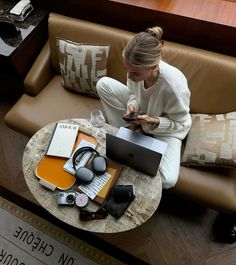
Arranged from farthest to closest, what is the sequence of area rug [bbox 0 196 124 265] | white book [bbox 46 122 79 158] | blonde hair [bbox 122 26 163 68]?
area rug [bbox 0 196 124 265]
white book [bbox 46 122 79 158]
blonde hair [bbox 122 26 163 68]

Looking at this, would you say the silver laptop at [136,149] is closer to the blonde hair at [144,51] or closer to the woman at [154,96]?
the woman at [154,96]

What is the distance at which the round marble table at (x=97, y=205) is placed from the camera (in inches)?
53.5

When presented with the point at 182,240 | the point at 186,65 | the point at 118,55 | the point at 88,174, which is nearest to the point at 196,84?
the point at 186,65

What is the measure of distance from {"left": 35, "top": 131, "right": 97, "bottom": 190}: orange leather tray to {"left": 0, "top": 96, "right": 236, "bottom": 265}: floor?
0.54 metres

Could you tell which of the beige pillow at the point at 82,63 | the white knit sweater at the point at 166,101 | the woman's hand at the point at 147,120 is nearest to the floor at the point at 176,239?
the white knit sweater at the point at 166,101

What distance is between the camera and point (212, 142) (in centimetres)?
162

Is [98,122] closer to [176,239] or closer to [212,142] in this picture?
[212,142]

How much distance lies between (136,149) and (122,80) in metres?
0.72

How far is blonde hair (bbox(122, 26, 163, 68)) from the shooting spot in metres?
1.27

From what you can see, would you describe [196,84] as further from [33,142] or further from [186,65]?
[33,142]

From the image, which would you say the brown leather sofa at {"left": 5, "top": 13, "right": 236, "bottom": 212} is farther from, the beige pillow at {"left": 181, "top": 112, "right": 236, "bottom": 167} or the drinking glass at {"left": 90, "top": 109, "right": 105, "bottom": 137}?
the drinking glass at {"left": 90, "top": 109, "right": 105, "bottom": 137}

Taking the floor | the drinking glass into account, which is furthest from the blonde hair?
the floor

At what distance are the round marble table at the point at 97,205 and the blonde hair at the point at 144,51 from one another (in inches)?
19.7

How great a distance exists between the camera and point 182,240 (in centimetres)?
182
